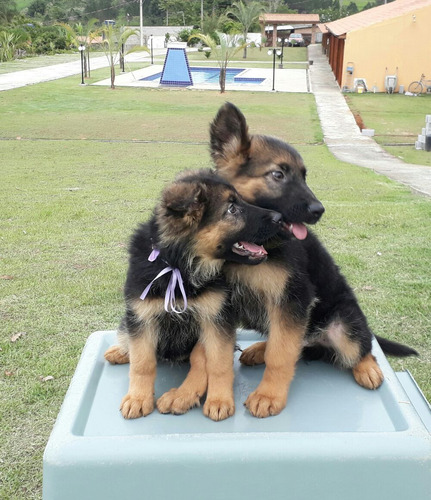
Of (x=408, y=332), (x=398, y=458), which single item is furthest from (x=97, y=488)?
(x=408, y=332)

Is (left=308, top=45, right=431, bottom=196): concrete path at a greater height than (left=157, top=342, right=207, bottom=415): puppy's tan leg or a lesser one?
lesser

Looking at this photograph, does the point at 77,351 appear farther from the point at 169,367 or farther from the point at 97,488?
the point at 97,488

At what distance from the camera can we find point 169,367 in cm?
319

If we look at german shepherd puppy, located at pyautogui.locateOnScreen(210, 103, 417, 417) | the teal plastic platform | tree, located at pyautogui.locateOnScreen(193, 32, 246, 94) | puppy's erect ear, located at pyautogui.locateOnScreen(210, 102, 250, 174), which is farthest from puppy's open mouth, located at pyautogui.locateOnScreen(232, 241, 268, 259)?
tree, located at pyautogui.locateOnScreen(193, 32, 246, 94)

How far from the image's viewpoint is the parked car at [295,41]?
229 feet

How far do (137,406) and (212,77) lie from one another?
3914 centimetres

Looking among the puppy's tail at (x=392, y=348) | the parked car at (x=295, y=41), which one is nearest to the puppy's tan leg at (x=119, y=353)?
the puppy's tail at (x=392, y=348)

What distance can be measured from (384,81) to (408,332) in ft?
95.6

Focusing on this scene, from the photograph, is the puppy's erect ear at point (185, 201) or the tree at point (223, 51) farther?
the tree at point (223, 51)

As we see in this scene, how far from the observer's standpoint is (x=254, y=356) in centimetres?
327

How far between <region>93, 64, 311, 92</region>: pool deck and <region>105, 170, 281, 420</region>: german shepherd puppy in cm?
2913

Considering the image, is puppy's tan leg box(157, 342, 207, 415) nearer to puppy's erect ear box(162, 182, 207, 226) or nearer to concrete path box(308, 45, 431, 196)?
puppy's erect ear box(162, 182, 207, 226)

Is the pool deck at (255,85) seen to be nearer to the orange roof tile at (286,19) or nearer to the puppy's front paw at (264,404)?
the orange roof tile at (286,19)

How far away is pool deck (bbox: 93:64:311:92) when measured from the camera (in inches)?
1272
